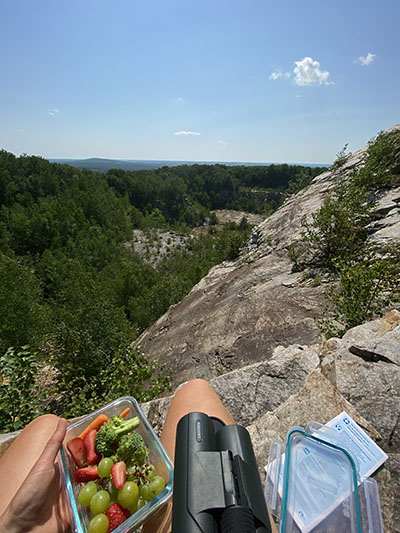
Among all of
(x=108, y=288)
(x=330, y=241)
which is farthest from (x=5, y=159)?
(x=330, y=241)

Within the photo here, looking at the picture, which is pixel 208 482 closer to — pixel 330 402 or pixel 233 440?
pixel 233 440

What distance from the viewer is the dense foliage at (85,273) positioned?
5152 millimetres

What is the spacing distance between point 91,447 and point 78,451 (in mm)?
86

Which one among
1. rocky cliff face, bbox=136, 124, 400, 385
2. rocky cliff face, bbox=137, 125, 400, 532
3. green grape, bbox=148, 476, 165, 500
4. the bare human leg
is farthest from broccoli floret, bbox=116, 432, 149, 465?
rocky cliff face, bbox=136, 124, 400, 385

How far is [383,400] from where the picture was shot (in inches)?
92.1

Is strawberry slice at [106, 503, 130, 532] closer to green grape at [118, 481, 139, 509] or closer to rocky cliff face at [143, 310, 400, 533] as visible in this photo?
green grape at [118, 481, 139, 509]

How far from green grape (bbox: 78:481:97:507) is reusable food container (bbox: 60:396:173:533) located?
5 centimetres

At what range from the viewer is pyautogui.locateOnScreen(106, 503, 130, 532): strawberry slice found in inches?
53.9

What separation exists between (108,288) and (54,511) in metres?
26.9

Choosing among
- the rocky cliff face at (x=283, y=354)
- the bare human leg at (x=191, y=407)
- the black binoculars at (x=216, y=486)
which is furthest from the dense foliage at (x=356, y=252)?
the black binoculars at (x=216, y=486)

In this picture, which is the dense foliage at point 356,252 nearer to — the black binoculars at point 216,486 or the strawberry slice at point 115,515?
the black binoculars at point 216,486

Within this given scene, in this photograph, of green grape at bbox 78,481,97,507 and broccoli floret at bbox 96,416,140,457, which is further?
broccoli floret at bbox 96,416,140,457

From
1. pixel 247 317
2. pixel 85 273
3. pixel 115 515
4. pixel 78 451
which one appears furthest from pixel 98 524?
pixel 85 273

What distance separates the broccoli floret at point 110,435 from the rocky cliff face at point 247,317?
4.67m
